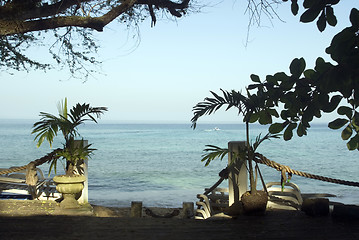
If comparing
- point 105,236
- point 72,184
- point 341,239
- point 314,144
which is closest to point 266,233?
point 341,239

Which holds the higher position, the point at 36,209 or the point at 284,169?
the point at 284,169

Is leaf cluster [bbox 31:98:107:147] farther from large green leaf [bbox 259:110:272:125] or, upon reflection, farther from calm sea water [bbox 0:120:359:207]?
calm sea water [bbox 0:120:359:207]

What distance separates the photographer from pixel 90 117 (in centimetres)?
612

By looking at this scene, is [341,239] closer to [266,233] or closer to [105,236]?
[266,233]

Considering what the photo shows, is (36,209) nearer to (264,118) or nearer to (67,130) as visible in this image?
(67,130)

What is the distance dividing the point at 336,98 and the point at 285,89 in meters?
0.33

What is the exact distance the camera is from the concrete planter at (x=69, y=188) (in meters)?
5.65

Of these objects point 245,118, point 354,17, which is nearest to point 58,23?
point 245,118

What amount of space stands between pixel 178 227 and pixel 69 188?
80.4 inches

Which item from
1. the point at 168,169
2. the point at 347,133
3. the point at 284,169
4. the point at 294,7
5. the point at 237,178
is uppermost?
the point at 294,7

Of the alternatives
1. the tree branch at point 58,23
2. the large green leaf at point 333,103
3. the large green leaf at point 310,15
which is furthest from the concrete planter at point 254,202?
the tree branch at point 58,23

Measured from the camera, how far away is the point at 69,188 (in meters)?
5.66

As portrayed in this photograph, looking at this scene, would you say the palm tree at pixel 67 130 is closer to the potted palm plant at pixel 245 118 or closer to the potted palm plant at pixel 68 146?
the potted palm plant at pixel 68 146

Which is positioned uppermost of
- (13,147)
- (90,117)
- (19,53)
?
(19,53)
